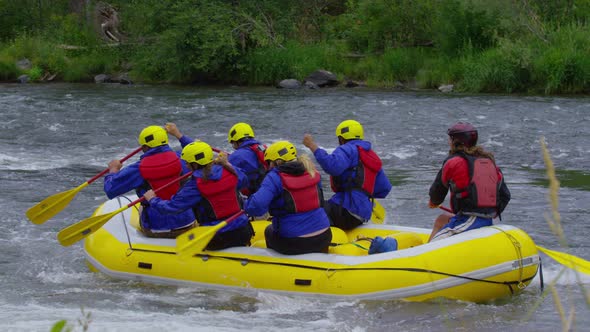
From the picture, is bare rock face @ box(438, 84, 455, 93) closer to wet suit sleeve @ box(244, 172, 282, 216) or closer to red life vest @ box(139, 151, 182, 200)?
red life vest @ box(139, 151, 182, 200)

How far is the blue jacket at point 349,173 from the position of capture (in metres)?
6.48

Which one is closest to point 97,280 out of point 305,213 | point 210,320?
point 210,320

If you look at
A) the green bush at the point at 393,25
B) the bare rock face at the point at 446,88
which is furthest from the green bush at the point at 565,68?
the green bush at the point at 393,25

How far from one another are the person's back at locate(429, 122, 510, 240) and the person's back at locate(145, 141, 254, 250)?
1508 mm

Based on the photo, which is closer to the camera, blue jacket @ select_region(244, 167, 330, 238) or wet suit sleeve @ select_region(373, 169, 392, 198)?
blue jacket @ select_region(244, 167, 330, 238)

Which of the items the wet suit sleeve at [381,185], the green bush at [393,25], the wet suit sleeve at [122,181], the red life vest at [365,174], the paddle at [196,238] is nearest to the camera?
the paddle at [196,238]

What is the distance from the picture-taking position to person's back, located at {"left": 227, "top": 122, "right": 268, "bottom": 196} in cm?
714

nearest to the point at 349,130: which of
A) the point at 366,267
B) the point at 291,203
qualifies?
the point at 291,203

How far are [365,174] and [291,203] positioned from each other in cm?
96

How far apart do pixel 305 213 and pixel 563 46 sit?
14.7 m

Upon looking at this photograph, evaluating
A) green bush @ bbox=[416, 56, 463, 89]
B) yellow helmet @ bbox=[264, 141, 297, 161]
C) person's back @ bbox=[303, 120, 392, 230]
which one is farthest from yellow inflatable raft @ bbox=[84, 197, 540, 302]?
green bush @ bbox=[416, 56, 463, 89]

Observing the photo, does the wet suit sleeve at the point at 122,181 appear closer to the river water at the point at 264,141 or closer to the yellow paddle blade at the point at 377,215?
the river water at the point at 264,141

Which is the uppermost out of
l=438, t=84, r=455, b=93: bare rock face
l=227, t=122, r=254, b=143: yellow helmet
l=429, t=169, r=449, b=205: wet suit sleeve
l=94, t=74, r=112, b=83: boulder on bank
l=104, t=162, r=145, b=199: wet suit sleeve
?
l=227, t=122, r=254, b=143: yellow helmet

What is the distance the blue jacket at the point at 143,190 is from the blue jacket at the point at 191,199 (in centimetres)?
35
